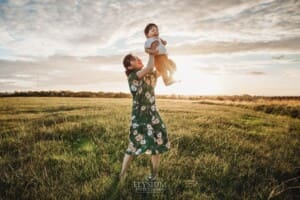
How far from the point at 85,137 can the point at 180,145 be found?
8.36 ft

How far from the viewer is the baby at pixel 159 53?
4012 millimetres

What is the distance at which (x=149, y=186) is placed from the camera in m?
4.45

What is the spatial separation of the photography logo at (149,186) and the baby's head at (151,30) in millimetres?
2236

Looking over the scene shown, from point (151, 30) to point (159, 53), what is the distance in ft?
1.10

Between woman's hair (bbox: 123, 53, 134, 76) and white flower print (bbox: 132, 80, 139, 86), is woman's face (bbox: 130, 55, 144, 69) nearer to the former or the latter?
woman's hair (bbox: 123, 53, 134, 76)

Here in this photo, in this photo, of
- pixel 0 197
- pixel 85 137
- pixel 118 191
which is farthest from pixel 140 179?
pixel 85 137

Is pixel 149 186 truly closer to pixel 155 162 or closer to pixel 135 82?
pixel 155 162

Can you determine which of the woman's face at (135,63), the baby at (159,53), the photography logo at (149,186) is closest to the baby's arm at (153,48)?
the baby at (159,53)

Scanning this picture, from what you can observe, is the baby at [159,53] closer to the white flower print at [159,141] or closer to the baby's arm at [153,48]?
the baby's arm at [153,48]

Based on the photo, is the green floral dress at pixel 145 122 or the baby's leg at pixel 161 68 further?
the green floral dress at pixel 145 122

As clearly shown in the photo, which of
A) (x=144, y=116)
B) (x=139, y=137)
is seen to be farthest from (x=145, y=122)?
(x=139, y=137)

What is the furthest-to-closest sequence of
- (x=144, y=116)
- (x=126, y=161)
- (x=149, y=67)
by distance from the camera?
(x=126, y=161)
(x=144, y=116)
(x=149, y=67)

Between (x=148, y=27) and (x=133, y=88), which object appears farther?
(x=133, y=88)

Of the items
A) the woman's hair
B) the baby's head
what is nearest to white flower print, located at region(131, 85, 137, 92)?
the woman's hair
